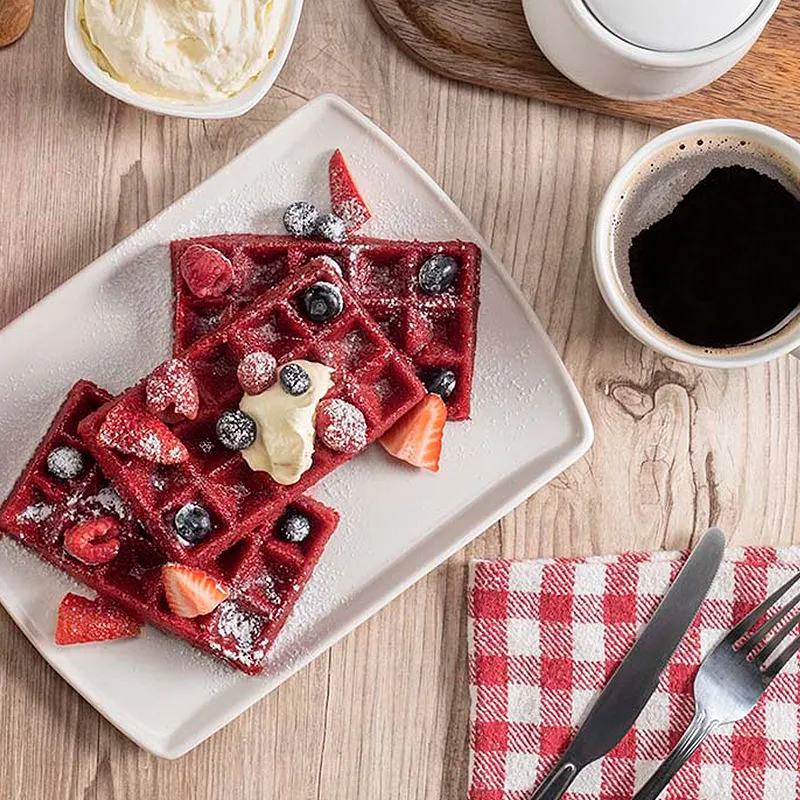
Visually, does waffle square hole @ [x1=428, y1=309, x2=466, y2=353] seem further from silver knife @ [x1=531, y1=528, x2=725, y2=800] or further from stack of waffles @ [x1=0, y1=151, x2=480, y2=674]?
silver knife @ [x1=531, y1=528, x2=725, y2=800]

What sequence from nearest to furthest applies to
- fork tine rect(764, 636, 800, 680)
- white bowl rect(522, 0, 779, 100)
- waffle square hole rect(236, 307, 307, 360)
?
white bowl rect(522, 0, 779, 100), waffle square hole rect(236, 307, 307, 360), fork tine rect(764, 636, 800, 680)

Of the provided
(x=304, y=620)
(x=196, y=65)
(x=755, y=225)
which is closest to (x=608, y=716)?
(x=304, y=620)

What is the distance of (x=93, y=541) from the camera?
5.44ft

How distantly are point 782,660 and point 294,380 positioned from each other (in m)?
0.78

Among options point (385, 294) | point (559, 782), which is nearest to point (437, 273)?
point (385, 294)

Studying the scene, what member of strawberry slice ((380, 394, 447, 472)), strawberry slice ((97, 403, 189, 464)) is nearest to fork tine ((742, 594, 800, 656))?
strawberry slice ((380, 394, 447, 472))

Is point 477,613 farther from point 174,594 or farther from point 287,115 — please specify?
point 287,115

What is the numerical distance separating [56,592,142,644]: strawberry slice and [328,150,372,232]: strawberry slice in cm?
61

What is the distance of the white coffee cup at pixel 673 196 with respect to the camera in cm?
166

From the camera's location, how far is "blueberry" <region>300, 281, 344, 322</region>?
5.39 feet

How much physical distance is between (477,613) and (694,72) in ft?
2.58

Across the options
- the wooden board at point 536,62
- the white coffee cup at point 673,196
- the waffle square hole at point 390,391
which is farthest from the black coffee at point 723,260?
the waffle square hole at point 390,391

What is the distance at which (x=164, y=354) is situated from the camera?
5.72 feet

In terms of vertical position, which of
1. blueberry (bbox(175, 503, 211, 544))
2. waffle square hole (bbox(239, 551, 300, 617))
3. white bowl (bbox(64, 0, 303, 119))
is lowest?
waffle square hole (bbox(239, 551, 300, 617))
